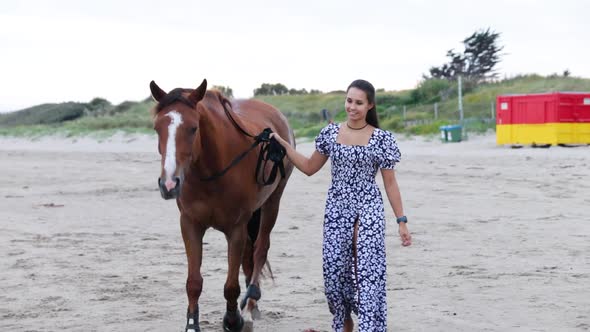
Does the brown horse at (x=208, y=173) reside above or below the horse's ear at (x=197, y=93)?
below

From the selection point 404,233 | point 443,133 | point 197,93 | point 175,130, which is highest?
point 197,93

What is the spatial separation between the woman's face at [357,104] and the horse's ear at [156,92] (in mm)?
1177

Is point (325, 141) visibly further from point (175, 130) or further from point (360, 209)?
point (175, 130)

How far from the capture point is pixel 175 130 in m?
5.39

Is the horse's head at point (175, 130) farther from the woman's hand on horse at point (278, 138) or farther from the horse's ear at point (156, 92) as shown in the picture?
the woman's hand on horse at point (278, 138)

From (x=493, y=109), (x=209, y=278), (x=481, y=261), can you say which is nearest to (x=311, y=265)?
(x=209, y=278)

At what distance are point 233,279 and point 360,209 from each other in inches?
54.9

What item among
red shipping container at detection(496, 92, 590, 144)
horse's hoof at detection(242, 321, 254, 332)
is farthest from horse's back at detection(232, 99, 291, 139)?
red shipping container at detection(496, 92, 590, 144)

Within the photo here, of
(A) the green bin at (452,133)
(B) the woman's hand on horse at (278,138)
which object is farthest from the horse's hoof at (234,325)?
(A) the green bin at (452,133)

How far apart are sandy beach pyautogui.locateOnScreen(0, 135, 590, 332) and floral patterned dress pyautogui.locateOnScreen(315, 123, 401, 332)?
38.1 inches

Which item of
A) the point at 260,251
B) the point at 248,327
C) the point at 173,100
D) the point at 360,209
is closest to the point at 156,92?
the point at 173,100

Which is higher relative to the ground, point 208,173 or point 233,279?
point 208,173

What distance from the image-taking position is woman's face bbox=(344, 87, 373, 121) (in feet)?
17.7

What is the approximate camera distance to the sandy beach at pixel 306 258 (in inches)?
264
